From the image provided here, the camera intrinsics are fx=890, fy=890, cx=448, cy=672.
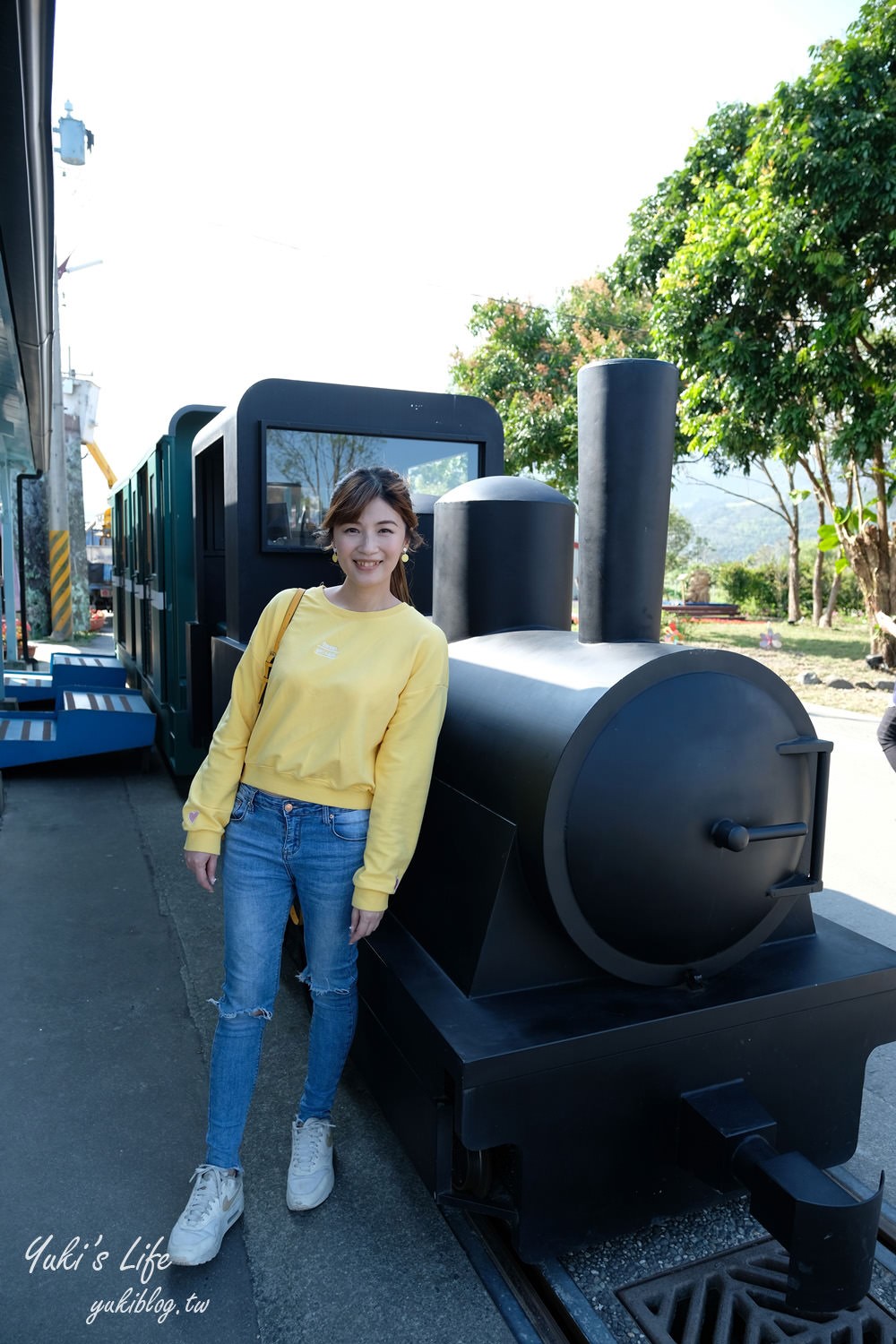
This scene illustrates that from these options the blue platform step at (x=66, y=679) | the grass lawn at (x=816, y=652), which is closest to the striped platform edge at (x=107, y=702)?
the blue platform step at (x=66, y=679)

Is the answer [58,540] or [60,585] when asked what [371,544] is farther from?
[60,585]

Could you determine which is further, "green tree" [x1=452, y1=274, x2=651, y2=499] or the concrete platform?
"green tree" [x1=452, y1=274, x2=651, y2=499]

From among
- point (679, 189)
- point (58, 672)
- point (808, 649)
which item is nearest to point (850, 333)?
point (679, 189)

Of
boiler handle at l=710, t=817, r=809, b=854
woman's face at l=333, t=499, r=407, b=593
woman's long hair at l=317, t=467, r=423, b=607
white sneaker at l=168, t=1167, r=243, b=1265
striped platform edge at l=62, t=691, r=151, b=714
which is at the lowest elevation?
white sneaker at l=168, t=1167, r=243, b=1265

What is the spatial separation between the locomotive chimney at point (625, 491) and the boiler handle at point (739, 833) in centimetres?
53

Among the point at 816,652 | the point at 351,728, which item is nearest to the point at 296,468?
the point at 351,728

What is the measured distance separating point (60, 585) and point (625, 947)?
15960mm

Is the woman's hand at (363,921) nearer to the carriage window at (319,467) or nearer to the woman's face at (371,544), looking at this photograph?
the woman's face at (371,544)

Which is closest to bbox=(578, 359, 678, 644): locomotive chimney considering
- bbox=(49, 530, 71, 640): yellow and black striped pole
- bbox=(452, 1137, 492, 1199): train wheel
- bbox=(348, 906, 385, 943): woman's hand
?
bbox=(348, 906, 385, 943): woman's hand

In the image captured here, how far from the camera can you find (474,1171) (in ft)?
6.41

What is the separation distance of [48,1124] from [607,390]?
247 centimetres

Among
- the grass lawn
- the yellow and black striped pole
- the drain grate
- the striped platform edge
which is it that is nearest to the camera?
the drain grate

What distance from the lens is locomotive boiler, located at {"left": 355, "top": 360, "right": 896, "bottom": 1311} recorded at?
182 centimetres

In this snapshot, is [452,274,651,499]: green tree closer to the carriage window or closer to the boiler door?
the carriage window
